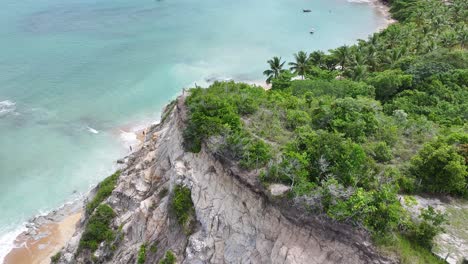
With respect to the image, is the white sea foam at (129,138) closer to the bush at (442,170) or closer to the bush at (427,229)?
the bush at (442,170)

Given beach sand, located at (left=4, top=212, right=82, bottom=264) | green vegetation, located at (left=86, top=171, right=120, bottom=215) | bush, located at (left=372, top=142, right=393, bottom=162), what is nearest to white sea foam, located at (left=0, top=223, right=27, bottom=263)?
beach sand, located at (left=4, top=212, right=82, bottom=264)

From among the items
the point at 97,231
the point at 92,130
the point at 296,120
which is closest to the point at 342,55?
the point at 296,120

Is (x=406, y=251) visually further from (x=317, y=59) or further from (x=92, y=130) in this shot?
(x=92, y=130)

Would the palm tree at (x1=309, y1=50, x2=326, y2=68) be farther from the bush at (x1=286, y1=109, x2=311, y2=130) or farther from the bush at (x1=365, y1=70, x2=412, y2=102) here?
the bush at (x1=286, y1=109, x2=311, y2=130)

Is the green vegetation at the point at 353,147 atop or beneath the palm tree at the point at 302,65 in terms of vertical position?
atop

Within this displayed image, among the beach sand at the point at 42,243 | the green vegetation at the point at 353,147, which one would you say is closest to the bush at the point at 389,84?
the green vegetation at the point at 353,147
